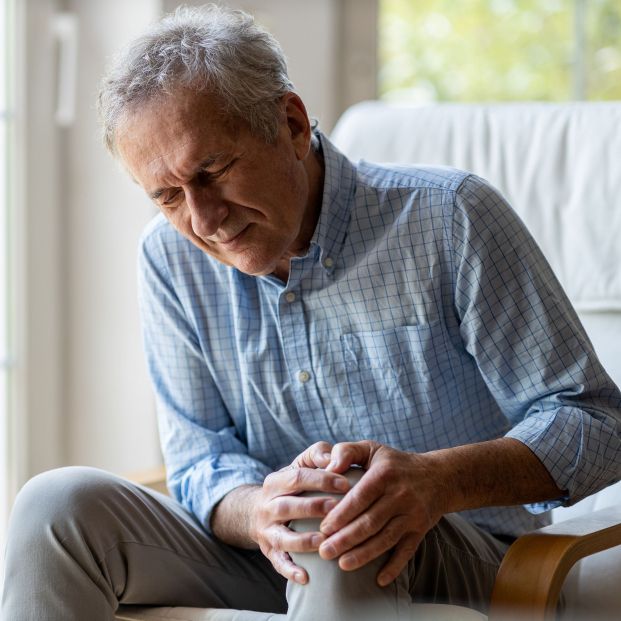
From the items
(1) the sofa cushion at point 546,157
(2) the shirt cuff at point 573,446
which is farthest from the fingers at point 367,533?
(1) the sofa cushion at point 546,157

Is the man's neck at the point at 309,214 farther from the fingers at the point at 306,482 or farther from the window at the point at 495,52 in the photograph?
the window at the point at 495,52

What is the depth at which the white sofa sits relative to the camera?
176 centimetres

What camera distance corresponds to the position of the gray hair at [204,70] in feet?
4.24

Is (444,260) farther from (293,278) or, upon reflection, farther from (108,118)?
(108,118)

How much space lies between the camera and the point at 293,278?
1.46 meters

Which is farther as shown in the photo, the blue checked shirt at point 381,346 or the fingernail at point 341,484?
the blue checked shirt at point 381,346

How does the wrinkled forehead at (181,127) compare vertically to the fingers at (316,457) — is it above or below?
above

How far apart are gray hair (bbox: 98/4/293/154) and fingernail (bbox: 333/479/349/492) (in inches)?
18.0

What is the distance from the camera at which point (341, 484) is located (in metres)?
1.21

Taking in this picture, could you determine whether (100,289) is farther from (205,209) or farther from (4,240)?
(205,209)

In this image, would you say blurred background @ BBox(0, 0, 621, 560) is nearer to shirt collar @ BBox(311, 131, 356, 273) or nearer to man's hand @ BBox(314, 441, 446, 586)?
shirt collar @ BBox(311, 131, 356, 273)

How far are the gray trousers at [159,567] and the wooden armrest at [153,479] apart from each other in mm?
165

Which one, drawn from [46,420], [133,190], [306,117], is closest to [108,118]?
[306,117]

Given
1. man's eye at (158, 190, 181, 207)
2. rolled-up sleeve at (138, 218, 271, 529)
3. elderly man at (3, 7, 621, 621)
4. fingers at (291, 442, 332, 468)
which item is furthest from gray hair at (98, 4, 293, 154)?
fingers at (291, 442, 332, 468)
